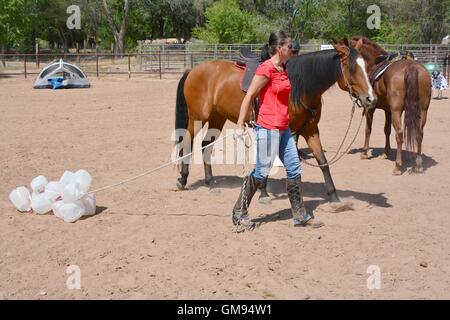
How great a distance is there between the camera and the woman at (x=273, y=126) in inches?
180

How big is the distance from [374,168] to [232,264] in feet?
14.6

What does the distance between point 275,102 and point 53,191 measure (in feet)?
8.29

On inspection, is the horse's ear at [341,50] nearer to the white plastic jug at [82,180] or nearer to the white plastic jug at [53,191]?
the white plastic jug at [82,180]

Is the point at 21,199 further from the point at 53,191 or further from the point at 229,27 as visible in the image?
the point at 229,27

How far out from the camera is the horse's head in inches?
206

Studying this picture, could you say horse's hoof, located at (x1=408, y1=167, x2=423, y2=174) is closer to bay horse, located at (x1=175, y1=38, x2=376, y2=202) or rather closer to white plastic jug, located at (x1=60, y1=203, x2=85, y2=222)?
bay horse, located at (x1=175, y1=38, x2=376, y2=202)

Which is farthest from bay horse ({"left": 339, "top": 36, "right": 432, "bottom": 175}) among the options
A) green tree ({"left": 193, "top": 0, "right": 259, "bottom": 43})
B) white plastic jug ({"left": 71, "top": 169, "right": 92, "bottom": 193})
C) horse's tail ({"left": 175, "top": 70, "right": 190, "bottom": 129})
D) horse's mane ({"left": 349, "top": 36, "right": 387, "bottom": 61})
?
green tree ({"left": 193, "top": 0, "right": 259, "bottom": 43})

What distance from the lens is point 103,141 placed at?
9648 mm

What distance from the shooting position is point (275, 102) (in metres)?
4.71

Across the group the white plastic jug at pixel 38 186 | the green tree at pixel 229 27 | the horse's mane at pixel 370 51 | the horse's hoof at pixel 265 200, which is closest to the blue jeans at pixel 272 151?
the horse's hoof at pixel 265 200
